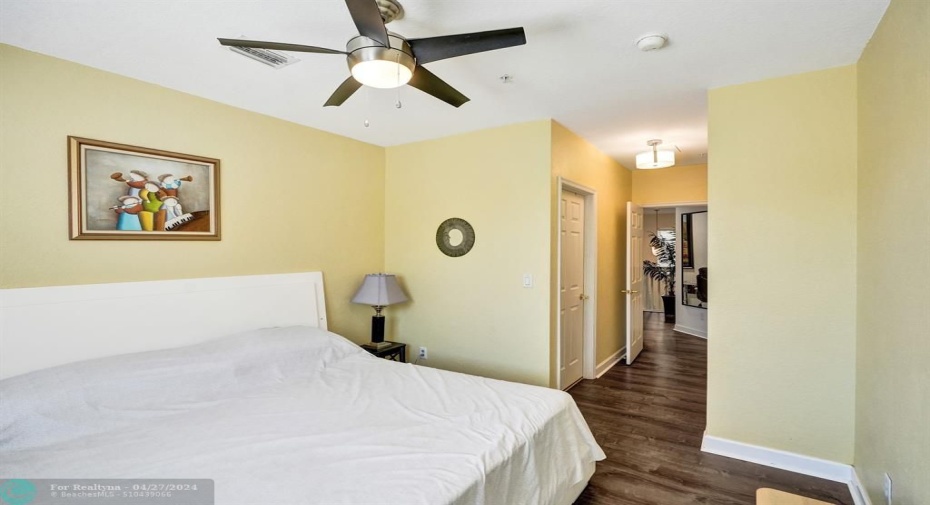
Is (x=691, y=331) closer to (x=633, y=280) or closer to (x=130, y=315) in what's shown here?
(x=633, y=280)

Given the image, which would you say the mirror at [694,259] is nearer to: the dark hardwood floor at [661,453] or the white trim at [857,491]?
the dark hardwood floor at [661,453]

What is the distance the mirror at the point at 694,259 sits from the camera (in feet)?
21.7

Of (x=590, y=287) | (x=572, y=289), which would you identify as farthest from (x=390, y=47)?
(x=590, y=287)

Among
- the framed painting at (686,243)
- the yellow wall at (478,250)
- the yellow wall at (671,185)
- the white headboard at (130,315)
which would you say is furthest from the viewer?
the framed painting at (686,243)

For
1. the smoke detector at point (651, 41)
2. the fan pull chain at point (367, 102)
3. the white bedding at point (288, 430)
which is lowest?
the white bedding at point (288, 430)

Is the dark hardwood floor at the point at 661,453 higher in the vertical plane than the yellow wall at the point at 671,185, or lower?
lower

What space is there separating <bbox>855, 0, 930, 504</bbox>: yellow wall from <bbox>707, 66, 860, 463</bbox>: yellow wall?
0.36 ft

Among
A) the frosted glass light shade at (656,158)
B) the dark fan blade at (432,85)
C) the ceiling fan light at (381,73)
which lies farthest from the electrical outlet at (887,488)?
the frosted glass light shade at (656,158)

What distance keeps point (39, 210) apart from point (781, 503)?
12.2 feet

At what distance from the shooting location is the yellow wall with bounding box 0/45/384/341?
221 centimetres

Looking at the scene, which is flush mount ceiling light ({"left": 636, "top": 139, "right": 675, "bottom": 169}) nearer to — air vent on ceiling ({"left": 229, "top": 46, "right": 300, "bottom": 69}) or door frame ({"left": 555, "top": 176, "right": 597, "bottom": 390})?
Answer: door frame ({"left": 555, "top": 176, "right": 597, "bottom": 390})

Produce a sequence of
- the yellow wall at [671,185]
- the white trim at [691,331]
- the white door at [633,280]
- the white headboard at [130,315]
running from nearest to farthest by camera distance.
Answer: the white headboard at [130,315] < the white door at [633,280] < the yellow wall at [671,185] < the white trim at [691,331]

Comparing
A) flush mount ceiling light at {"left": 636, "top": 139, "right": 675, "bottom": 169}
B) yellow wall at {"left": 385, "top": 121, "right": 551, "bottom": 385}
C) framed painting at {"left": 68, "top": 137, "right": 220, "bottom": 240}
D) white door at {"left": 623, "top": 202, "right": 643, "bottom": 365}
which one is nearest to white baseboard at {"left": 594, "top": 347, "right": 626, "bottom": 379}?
white door at {"left": 623, "top": 202, "right": 643, "bottom": 365}

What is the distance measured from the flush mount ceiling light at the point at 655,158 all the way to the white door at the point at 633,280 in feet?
2.83
